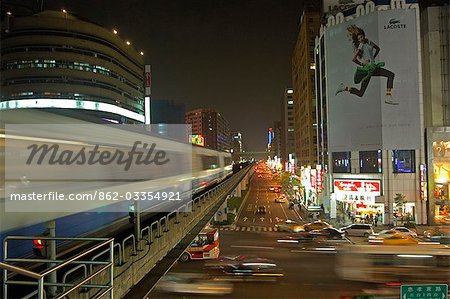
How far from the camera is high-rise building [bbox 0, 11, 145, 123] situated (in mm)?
38406

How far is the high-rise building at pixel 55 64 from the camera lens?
38.4 metres

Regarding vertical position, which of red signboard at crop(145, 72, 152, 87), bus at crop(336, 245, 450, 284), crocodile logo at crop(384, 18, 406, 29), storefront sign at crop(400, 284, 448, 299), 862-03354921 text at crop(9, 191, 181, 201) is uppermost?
red signboard at crop(145, 72, 152, 87)

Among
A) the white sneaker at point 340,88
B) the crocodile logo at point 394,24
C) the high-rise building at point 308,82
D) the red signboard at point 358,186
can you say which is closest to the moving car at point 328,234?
the red signboard at point 358,186

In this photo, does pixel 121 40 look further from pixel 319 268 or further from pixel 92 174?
pixel 92 174

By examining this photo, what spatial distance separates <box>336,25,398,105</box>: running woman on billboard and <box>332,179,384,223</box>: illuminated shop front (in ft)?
20.0

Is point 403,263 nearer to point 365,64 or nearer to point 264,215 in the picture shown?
point 365,64

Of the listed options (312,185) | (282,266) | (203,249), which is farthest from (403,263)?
(312,185)

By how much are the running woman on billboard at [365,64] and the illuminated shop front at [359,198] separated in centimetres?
610

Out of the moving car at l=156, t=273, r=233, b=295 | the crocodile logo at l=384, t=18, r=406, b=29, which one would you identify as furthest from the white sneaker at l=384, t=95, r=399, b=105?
the moving car at l=156, t=273, r=233, b=295

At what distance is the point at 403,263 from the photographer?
9922 mm

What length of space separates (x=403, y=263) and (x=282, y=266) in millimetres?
6624

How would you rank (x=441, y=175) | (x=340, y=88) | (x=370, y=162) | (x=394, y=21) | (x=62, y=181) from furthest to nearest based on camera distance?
(x=340, y=88)
(x=441, y=175)
(x=370, y=162)
(x=394, y=21)
(x=62, y=181)

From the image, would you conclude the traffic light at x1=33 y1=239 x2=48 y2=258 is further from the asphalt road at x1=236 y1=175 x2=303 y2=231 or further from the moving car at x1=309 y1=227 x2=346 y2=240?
the asphalt road at x1=236 y1=175 x2=303 y2=231

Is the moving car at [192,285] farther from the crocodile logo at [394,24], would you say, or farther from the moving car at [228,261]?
the crocodile logo at [394,24]
